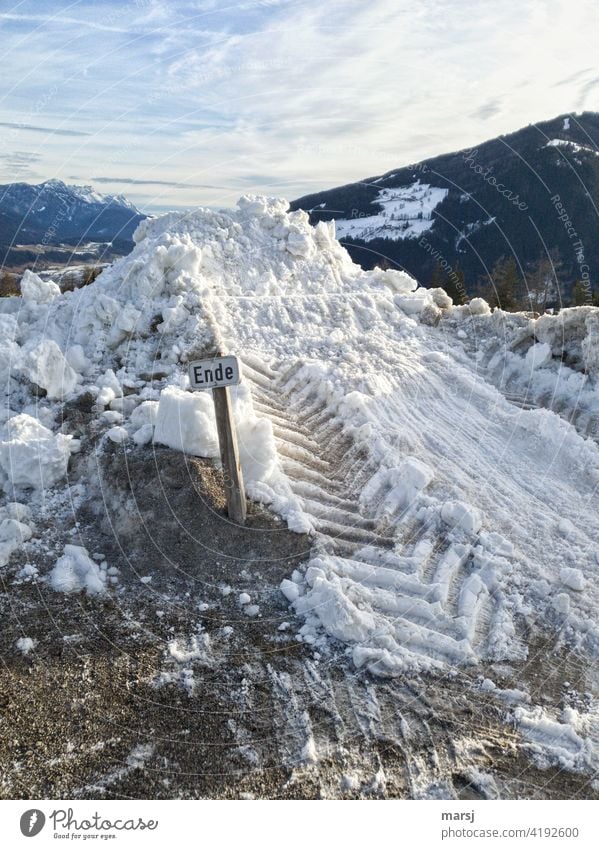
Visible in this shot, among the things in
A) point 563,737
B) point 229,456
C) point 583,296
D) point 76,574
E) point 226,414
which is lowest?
point 563,737

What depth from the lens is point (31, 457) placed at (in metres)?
8.72

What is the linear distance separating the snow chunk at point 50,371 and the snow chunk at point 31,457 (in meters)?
1.35

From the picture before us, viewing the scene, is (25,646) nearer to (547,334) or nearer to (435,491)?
(435,491)

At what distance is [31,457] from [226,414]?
3.26 meters

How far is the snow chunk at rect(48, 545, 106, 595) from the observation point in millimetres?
7188

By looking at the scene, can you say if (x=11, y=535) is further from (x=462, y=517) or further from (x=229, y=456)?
(x=462, y=517)

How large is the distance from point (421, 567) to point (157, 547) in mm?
3225

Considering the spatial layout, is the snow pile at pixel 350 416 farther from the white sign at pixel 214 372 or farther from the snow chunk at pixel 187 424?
the white sign at pixel 214 372

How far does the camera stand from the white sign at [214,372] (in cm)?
699

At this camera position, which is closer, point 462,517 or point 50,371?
point 462,517

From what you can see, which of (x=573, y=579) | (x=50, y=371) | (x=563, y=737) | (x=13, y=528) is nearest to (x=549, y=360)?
(x=573, y=579)

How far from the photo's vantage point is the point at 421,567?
7.23 meters

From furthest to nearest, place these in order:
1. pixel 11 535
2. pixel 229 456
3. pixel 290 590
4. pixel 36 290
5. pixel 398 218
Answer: pixel 398 218 → pixel 36 290 → pixel 11 535 → pixel 229 456 → pixel 290 590
